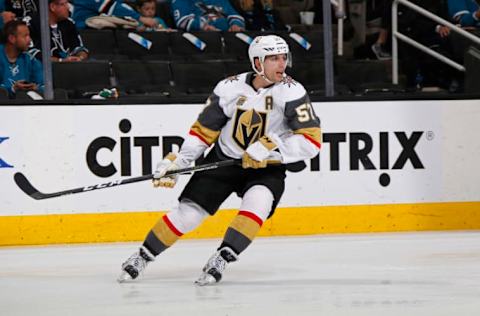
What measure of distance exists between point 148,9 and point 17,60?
5.12 ft

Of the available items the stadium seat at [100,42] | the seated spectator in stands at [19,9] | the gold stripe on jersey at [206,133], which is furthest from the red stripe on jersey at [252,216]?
the stadium seat at [100,42]

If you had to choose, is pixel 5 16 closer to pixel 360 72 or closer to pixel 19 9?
pixel 19 9

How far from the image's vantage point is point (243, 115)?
19.4 feet

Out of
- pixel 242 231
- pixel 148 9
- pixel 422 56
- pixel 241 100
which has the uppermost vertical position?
pixel 241 100

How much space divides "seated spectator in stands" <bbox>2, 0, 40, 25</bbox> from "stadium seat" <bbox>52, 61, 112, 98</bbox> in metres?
0.43

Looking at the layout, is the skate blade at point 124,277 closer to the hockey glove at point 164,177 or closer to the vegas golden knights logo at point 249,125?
the hockey glove at point 164,177

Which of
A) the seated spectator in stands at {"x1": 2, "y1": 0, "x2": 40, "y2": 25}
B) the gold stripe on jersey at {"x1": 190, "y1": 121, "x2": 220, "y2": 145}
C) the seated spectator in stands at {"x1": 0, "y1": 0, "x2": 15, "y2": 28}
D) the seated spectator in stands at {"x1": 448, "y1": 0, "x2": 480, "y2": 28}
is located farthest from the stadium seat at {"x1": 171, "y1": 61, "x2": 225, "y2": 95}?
the gold stripe on jersey at {"x1": 190, "y1": 121, "x2": 220, "y2": 145}

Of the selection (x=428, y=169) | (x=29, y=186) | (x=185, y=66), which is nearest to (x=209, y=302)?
(x=29, y=186)

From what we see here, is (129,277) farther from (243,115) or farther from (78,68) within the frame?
(78,68)

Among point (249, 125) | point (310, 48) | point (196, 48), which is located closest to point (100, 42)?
point (196, 48)

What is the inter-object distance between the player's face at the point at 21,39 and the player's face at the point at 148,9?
1.42 metres

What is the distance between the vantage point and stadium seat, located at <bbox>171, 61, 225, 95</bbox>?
30.8 ft

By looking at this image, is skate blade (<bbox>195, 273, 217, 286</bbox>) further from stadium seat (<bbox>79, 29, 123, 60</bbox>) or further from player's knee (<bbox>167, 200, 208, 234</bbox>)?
stadium seat (<bbox>79, 29, 123, 60</bbox>)

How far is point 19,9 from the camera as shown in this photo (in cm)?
908
